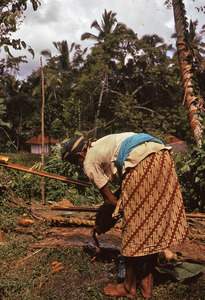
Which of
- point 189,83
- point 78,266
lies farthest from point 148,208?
point 189,83

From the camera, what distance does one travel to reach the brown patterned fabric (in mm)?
1928

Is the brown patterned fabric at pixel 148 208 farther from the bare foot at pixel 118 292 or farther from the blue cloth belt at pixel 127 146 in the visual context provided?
the bare foot at pixel 118 292

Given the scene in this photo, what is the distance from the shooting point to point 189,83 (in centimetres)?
496

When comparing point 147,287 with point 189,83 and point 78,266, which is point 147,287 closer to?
point 78,266

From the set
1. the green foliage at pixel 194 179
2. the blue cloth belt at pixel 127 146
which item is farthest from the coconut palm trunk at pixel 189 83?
the blue cloth belt at pixel 127 146

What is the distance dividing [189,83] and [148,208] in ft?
12.1

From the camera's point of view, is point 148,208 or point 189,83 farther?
point 189,83

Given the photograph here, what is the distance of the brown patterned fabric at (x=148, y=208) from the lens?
193 centimetres

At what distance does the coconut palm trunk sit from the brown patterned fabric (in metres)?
2.83

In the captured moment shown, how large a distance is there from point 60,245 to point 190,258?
1.35 meters

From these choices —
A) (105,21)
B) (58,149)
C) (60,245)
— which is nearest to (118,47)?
(105,21)

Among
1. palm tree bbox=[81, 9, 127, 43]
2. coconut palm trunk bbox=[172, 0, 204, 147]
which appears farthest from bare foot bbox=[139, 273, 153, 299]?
palm tree bbox=[81, 9, 127, 43]

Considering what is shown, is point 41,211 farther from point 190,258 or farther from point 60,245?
point 190,258

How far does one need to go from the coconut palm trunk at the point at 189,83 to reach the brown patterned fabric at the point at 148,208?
9.27ft
